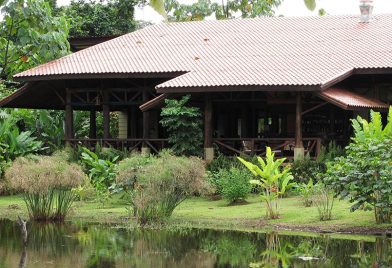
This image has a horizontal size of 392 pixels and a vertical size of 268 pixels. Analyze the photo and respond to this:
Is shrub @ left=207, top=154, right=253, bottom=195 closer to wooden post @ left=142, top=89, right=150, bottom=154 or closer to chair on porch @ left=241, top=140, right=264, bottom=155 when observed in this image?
chair on porch @ left=241, top=140, right=264, bottom=155

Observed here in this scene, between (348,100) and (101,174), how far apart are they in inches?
255

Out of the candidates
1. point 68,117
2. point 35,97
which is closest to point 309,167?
point 68,117

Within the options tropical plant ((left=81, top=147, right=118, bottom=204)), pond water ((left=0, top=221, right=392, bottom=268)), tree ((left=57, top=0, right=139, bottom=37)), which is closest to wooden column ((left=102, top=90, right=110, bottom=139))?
tropical plant ((left=81, top=147, right=118, bottom=204))

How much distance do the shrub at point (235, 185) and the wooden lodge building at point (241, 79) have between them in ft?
8.37

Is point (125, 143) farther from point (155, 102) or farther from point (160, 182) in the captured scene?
point (160, 182)

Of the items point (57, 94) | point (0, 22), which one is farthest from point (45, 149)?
point (0, 22)

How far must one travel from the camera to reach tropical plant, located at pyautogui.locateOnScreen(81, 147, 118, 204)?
1931 centimetres

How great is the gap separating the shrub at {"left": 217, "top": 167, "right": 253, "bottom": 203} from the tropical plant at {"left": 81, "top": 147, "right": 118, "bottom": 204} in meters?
2.69

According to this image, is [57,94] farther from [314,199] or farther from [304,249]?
[304,249]

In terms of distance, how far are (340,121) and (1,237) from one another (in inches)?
494

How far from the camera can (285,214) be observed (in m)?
16.0

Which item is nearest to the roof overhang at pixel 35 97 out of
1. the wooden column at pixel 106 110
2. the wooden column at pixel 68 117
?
the wooden column at pixel 68 117

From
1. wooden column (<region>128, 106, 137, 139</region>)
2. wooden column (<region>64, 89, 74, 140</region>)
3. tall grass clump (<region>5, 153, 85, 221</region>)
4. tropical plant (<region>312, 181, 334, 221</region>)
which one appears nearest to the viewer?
tropical plant (<region>312, 181, 334, 221</region>)

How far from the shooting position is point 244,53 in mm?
24203
